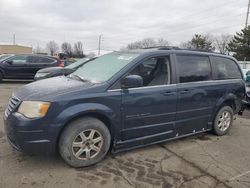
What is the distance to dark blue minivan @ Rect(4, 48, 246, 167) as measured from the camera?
3.50 metres

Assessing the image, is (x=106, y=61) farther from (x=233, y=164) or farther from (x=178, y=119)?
(x=233, y=164)

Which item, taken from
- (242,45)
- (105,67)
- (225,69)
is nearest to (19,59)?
(105,67)

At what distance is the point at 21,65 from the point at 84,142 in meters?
11.1

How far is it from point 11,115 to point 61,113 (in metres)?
0.69

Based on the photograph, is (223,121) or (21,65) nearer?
(223,121)

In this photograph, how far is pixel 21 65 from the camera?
13.6 m

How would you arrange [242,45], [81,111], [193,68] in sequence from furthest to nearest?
[242,45]
[193,68]
[81,111]

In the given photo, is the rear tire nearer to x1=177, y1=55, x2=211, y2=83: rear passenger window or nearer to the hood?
x1=177, y1=55, x2=211, y2=83: rear passenger window

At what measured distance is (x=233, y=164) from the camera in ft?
13.5

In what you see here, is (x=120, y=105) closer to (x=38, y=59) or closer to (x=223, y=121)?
(x=223, y=121)

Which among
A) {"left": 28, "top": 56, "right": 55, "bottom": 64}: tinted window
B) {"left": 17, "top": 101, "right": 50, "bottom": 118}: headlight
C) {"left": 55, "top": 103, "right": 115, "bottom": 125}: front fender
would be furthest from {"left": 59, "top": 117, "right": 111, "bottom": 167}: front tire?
{"left": 28, "top": 56, "right": 55, "bottom": 64}: tinted window

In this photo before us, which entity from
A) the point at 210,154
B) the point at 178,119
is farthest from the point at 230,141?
the point at 178,119

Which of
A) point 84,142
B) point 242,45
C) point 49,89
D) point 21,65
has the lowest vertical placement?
point 84,142

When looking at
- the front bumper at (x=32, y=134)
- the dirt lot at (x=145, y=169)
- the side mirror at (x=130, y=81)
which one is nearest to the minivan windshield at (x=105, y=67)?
the side mirror at (x=130, y=81)
